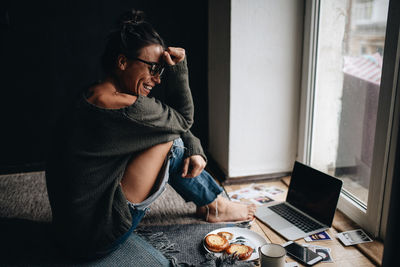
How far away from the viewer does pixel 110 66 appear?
4.76ft

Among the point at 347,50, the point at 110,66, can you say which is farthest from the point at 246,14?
the point at 110,66

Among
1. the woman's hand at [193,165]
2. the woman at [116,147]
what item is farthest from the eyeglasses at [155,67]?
the woman's hand at [193,165]

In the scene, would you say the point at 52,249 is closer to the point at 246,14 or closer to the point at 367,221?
the point at 367,221

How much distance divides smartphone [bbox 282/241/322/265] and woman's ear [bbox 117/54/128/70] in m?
1.07

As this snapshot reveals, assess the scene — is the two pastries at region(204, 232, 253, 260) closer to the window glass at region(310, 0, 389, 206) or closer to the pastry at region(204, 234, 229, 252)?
the pastry at region(204, 234, 229, 252)

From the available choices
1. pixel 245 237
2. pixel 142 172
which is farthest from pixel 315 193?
pixel 142 172

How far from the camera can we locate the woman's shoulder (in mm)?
1316

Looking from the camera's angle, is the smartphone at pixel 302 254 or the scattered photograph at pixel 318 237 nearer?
the smartphone at pixel 302 254

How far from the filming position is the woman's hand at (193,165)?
66.1 inches

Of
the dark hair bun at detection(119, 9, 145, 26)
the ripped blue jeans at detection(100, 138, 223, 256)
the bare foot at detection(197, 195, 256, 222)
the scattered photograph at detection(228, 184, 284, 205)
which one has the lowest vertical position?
the scattered photograph at detection(228, 184, 284, 205)

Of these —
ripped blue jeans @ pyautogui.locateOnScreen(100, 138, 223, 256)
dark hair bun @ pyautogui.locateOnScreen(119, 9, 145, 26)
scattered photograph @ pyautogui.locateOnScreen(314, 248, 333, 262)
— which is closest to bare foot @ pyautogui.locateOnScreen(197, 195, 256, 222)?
ripped blue jeans @ pyautogui.locateOnScreen(100, 138, 223, 256)

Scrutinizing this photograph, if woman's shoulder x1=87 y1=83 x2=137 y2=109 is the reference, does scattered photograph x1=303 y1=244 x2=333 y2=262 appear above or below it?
below

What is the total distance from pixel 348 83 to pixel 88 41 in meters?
1.74

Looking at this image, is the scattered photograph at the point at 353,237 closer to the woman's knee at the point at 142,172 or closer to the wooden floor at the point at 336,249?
the wooden floor at the point at 336,249
